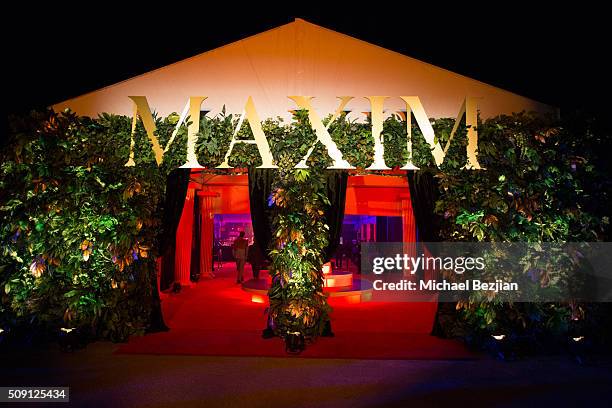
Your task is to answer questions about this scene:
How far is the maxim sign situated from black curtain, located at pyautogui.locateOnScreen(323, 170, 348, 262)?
0.27m

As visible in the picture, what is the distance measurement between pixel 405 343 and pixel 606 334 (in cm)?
247

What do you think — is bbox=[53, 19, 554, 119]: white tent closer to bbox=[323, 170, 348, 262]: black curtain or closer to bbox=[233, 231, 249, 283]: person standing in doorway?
bbox=[323, 170, 348, 262]: black curtain

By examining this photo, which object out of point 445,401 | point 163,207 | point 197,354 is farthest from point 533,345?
point 163,207

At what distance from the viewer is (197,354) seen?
15.6ft

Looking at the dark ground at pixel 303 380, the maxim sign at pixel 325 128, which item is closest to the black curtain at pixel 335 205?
the maxim sign at pixel 325 128

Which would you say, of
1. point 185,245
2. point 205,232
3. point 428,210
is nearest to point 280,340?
point 428,210

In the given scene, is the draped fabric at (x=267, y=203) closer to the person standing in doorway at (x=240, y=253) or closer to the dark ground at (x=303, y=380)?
the dark ground at (x=303, y=380)

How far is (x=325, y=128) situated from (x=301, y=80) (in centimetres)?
99

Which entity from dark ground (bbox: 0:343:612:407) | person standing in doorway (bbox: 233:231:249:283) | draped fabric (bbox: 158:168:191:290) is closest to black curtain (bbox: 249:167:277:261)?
draped fabric (bbox: 158:168:191:290)

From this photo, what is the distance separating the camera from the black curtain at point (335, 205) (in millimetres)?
5512

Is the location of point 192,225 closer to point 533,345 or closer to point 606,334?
point 533,345

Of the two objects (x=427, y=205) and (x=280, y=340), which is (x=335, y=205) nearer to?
(x=427, y=205)

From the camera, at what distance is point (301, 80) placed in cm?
577

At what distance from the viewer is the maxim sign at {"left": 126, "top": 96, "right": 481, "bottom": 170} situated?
5.21 metres
